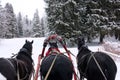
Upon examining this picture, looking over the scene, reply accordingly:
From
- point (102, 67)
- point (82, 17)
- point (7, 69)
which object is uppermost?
point (82, 17)

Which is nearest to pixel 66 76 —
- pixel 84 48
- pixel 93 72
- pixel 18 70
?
pixel 93 72

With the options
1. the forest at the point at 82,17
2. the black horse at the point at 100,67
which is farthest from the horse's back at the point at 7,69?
the forest at the point at 82,17

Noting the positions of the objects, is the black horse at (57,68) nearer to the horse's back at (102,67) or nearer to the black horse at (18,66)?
the black horse at (18,66)

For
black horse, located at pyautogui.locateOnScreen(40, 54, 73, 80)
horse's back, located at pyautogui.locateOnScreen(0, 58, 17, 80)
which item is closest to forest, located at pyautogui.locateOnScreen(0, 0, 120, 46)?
horse's back, located at pyautogui.locateOnScreen(0, 58, 17, 80)

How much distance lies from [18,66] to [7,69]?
0.76 m

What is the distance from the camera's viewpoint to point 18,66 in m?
7.68

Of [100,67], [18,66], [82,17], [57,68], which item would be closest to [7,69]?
[18,66]

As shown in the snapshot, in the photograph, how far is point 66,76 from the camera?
6.40 metres

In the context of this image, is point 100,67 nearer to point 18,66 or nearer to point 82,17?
point 18,66

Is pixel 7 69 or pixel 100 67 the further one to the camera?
pixel 100 67

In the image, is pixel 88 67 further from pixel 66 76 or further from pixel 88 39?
pixel 88 39

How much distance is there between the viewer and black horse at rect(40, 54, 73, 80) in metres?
6.32

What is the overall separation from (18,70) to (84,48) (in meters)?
2.43

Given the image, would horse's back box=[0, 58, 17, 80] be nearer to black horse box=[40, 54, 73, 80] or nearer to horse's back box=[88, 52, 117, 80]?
black horse box=[40, 54, 73, 80]
